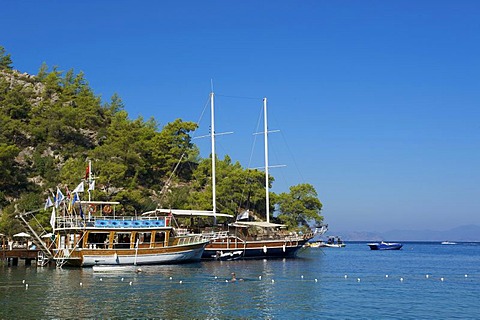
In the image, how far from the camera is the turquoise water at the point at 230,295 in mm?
32656

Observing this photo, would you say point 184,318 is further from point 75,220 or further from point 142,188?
point 142,188

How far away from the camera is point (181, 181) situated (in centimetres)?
11538

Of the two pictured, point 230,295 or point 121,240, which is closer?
point 230,295

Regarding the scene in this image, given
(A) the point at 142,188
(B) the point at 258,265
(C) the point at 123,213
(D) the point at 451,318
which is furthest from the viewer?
(A) the point at 142,188

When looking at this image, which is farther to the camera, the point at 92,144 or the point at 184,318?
the point at 92,144

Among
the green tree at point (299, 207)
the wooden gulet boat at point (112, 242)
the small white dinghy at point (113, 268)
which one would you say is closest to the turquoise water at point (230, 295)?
the small white dinghy at point (113, 268)

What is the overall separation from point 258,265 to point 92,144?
59194mm

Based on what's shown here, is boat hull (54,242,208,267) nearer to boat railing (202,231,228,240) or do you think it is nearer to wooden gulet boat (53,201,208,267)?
wooden gulet boat (53,201,208,267)

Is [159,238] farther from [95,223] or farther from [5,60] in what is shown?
[5,60]

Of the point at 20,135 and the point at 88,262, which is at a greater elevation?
the point at 20,135

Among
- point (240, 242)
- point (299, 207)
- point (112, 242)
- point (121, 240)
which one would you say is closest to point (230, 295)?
point (112, 242)

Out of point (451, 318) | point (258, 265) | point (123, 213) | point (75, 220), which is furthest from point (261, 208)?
point (451, 318)

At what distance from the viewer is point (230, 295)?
129 ft

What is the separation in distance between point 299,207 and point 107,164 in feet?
136
